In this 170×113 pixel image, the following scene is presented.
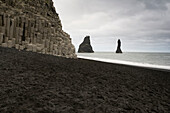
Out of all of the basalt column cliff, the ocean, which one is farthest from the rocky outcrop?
the basalt column cliff

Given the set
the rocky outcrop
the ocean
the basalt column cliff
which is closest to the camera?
the basalt column cliff

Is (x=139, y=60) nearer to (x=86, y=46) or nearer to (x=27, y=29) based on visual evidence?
(x=27, y=29)

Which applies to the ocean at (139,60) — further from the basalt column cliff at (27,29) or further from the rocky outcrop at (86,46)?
the rocky outcrop at (86,46)

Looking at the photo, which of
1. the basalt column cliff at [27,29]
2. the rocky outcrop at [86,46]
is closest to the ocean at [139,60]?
the basalt column cliff at [27,29]

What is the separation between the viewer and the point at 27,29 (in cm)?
1051

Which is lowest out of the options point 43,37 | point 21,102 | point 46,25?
point 21,102

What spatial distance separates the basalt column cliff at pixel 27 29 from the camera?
29.6 feet

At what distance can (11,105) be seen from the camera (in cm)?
164

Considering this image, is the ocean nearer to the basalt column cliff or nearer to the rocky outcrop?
the basalt column cliff

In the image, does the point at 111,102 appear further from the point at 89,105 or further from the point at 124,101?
the point at 89,105

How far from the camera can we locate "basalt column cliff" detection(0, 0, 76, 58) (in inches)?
355

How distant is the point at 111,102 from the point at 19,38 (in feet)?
32.8

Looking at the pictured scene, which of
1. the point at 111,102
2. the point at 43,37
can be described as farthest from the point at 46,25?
the point at 111,102

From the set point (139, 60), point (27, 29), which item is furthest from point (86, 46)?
point (27, 29)
